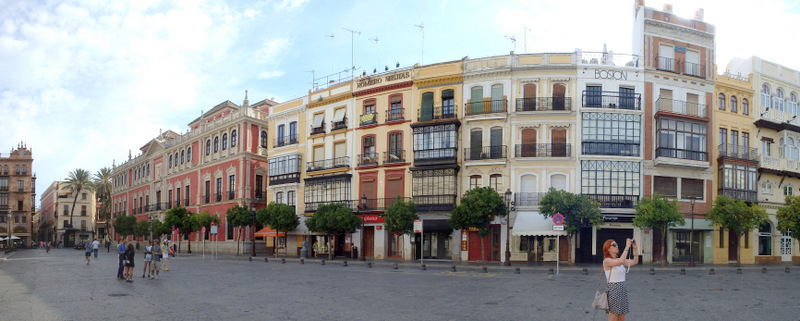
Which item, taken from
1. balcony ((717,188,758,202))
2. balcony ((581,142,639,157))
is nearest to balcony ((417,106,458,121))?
balcony ((581,142,639,157))

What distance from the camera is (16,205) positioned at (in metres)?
99.2

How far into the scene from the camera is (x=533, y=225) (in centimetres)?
3553

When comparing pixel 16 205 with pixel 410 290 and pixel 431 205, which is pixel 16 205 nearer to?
pixel 431 205

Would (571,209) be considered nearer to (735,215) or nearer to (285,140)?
(735,215)

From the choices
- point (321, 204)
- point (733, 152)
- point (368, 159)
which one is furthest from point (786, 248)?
point (321, 204)

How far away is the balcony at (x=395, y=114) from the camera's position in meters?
41.0

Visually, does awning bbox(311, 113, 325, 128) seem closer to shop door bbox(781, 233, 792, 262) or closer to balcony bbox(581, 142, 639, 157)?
balcony bbox(581, 142, 639, 157)

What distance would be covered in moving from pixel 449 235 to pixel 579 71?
43.9ft

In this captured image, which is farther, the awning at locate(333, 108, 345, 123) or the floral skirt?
the awning at locate(333, 108, 345, 123)

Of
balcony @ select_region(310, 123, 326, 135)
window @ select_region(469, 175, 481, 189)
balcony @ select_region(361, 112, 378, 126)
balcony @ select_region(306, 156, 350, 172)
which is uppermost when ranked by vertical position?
balcony @ select_region(361, 112, 378, 126)

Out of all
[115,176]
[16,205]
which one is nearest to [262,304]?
[115,176]

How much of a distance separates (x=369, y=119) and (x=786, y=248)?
30.5 metres

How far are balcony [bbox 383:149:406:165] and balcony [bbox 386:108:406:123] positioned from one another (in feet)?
7.40

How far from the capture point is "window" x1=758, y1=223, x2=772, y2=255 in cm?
3966
